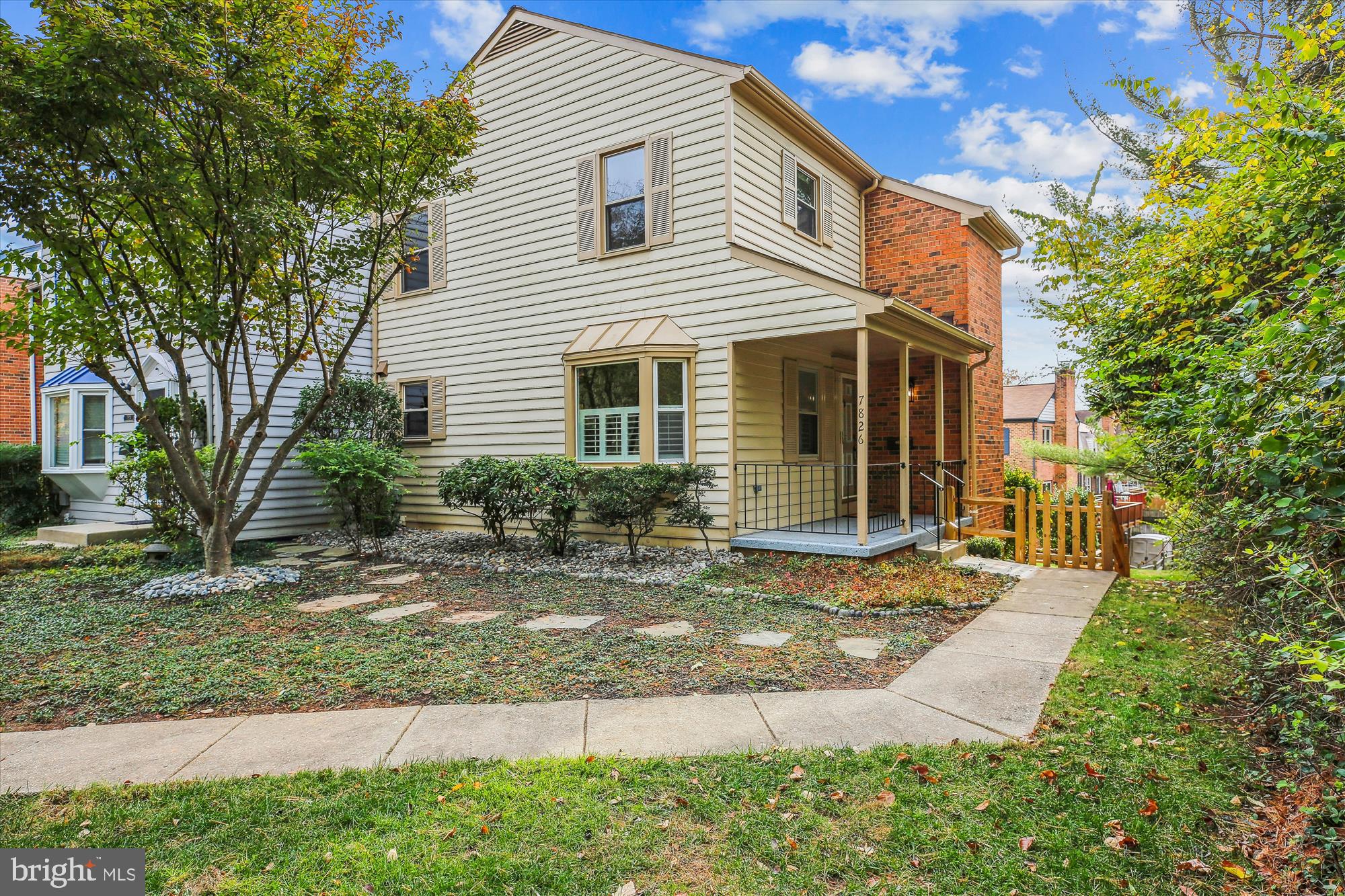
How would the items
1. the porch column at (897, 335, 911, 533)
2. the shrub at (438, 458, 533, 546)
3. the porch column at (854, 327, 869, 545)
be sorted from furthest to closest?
1. the shrub at (438, 458, 533, 546)
2. the porch column at (897, 335, 911, 533)
3. the porch column at (854, 327, 869, 545)

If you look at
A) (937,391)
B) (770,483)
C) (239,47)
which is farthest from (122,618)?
(937,391)

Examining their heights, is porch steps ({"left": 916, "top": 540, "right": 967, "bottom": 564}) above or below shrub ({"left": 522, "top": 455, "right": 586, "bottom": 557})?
below

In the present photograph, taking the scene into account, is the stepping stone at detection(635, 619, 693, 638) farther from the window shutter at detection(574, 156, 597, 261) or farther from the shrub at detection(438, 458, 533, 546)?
the window shutter at detection(574, 156, 597, 261)

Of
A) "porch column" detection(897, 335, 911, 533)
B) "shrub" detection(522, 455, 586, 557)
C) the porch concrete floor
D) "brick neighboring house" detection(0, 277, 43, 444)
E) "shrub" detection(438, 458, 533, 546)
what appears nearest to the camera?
the porch concrete floor

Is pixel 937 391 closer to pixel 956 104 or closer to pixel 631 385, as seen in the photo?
pixel 631 385

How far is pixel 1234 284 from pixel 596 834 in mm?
4082

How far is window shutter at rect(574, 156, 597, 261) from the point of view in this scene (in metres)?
9.95

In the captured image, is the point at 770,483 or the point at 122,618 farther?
the point at 770,483

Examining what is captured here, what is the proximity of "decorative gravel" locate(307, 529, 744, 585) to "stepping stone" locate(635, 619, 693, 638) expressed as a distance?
5.38ft

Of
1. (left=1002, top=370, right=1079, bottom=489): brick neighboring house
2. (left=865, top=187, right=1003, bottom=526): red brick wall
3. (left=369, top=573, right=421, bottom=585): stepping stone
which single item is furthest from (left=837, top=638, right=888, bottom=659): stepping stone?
(left=1002, top=370, right=1079, bottom=489): brick neighboring house

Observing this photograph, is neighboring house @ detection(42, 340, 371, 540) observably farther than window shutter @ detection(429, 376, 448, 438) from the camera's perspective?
No

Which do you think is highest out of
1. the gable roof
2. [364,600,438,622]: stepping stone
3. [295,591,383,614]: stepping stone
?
the gable roof

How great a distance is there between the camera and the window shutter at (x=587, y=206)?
995cm

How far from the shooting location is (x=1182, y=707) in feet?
12.5
